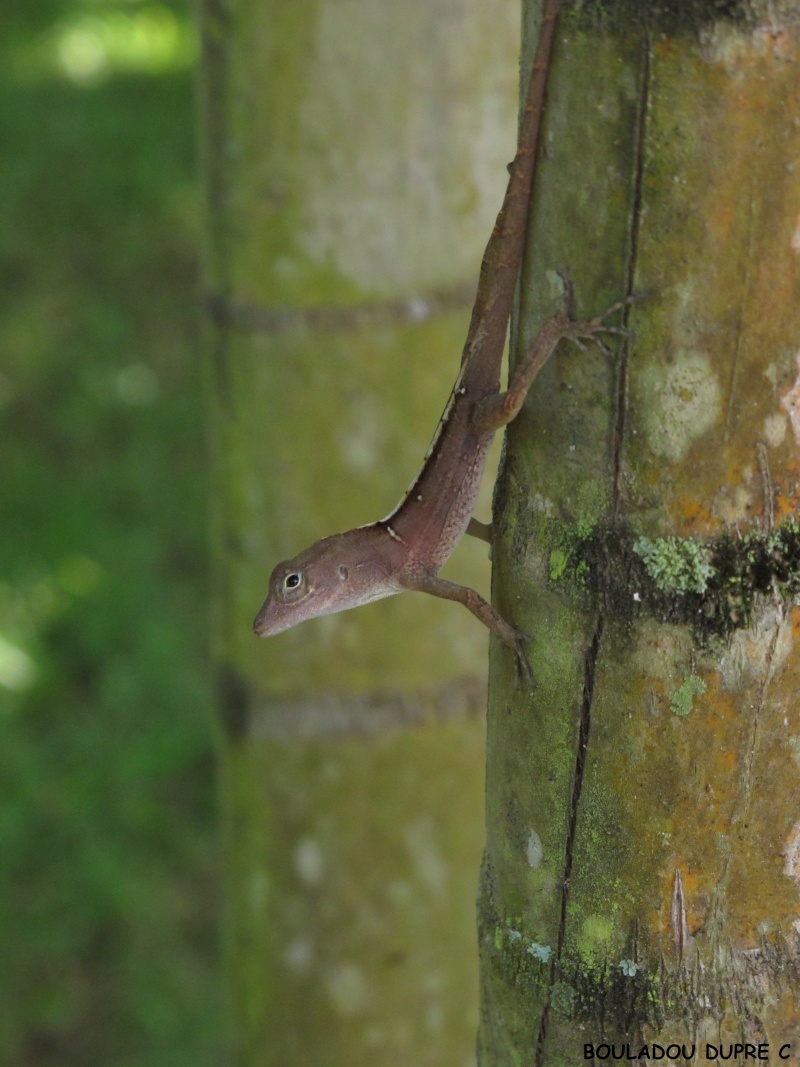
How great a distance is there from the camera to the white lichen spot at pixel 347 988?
3.75 m

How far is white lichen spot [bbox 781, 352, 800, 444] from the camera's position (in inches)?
Answer: 57.2

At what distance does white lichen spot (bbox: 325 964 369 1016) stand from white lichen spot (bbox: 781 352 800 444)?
282cm

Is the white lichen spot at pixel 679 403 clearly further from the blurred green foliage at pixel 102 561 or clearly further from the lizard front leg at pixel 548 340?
the blurred green foliage at pixel 102 561

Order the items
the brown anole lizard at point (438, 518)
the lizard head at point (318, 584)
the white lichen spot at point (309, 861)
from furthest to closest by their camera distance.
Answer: the white lichen spot at point (309, 861), the lizard head at point (318, 584), the brown anole lizard at point (438, 518)

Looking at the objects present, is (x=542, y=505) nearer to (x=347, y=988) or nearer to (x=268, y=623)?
(x=268, y=623)

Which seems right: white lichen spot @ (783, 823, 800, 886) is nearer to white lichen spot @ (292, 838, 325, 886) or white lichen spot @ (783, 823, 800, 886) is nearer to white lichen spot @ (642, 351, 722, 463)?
white lichen spot @ (642, 351, 722, 463)

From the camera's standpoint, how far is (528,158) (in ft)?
5.58

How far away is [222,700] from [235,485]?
71 cm

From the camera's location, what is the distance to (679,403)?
1.48 metres

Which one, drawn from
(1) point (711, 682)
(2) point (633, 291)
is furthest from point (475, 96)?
(1) point (711, 682)

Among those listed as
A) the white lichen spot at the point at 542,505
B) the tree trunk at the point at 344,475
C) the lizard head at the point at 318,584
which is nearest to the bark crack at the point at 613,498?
the white lichen spot at the point at 542,505

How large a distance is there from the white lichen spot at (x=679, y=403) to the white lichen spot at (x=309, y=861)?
99.8 inches

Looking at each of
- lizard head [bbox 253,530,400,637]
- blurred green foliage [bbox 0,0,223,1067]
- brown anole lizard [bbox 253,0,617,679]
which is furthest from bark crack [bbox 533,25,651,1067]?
blurred green foliage [bbox 0,0,223,1067]

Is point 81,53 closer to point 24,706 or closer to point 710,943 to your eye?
point 24,706
